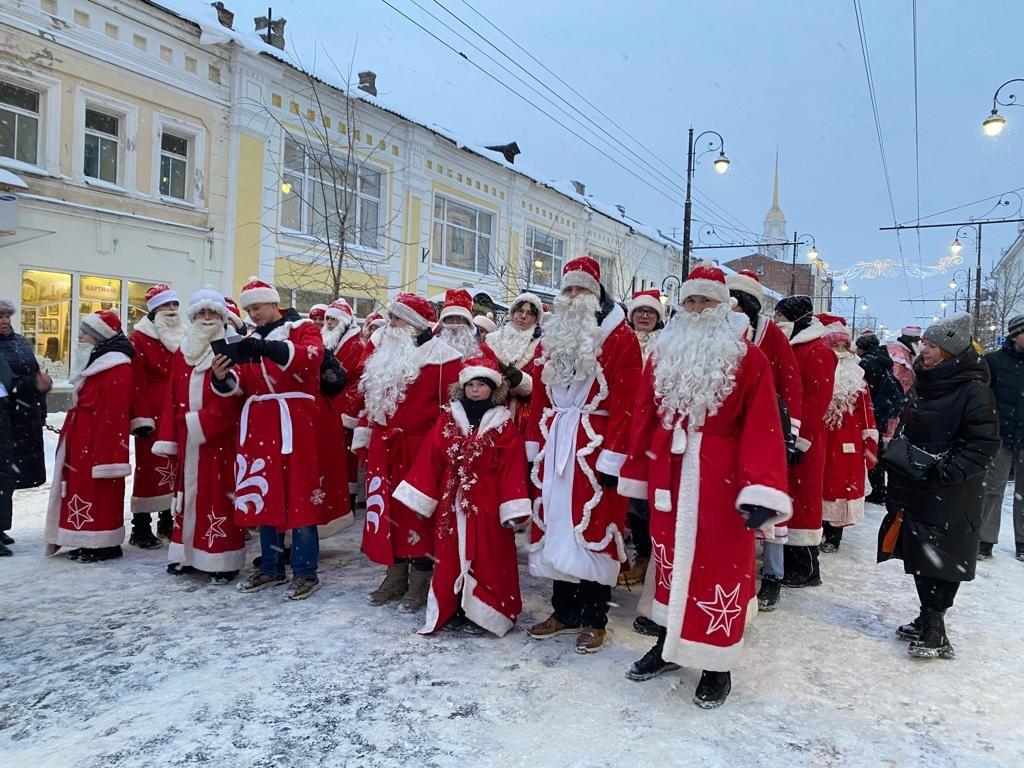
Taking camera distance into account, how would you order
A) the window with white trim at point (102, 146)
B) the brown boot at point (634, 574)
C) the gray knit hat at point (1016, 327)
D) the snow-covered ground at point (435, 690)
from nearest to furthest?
the snow-covered ground at point (435, 690)
the brown boot at point (634, 574)
the gray knit hat at point (1016, 327)
the window with white trim at point (102, 146)

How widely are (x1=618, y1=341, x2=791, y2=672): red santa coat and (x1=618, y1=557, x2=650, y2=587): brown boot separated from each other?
1.80 metres

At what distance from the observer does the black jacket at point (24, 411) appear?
18.7ft

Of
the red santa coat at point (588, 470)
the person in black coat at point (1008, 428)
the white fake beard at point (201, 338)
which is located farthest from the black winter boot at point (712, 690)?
the person in black coat at point (1008, 428)

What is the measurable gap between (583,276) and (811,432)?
1.97 metres

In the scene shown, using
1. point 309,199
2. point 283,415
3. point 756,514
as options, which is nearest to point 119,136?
point 309,199

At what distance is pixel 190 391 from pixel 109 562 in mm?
1631

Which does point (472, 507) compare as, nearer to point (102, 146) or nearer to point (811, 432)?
point (811, 432)

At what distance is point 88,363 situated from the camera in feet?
17.7

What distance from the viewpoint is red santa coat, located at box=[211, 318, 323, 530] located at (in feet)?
14.9

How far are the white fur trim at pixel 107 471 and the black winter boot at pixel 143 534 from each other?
2.15ft

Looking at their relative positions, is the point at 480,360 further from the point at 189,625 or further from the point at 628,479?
the point at 189,625

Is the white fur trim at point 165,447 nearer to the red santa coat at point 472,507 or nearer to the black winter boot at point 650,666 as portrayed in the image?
the red santa coat at point 472,507

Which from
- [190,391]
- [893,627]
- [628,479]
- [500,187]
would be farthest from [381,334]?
[500,187]

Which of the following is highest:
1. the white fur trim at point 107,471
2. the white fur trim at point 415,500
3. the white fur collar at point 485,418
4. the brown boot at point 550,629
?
the white fur collar at point 485,418
